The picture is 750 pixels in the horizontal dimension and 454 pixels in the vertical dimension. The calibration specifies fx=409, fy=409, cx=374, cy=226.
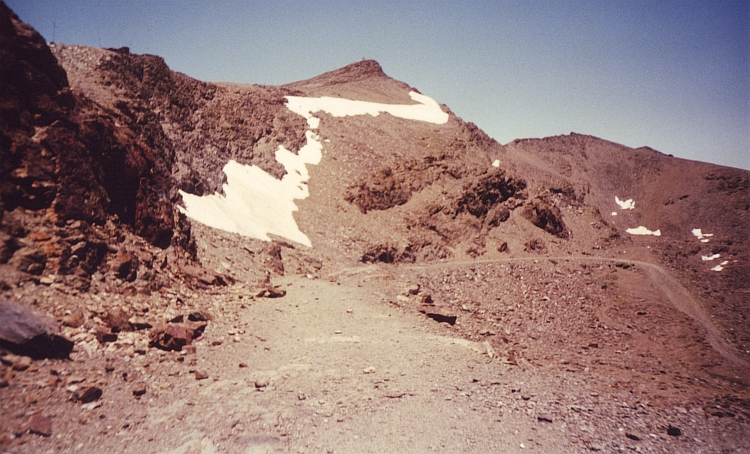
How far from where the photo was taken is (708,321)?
65.8 feet

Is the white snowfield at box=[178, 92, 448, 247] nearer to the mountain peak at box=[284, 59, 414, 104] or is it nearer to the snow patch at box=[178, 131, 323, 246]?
the snow patch at box=[178, 131, 323, 246]

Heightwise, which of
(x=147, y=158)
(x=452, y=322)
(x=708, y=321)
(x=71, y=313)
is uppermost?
(x=147, y=158)

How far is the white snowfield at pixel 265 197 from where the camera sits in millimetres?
16895

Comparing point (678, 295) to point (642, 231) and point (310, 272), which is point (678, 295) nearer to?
point (642, 231)

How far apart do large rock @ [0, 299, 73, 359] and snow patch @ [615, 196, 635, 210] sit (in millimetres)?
46088

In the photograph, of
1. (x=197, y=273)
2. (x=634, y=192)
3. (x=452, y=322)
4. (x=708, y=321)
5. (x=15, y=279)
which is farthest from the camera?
(x=634, y=192)

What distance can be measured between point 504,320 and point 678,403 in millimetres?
8557

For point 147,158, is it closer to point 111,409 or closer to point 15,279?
point 15,279

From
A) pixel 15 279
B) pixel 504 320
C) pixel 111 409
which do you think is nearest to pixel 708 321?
pixel 504 320

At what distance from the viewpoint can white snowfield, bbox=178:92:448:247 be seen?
55.4ft

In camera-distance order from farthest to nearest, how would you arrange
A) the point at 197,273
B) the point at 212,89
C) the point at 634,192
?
the point at 634,192
the point at 212,89
the point at 197,273

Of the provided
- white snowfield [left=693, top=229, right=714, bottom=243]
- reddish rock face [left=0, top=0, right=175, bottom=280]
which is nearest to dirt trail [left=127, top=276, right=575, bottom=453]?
reddish rock face [left=0, top=0, right=175, bottom=280]

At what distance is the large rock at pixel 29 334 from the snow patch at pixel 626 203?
46088 millimetres

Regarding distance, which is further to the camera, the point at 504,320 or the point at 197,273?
the point at 504,320
